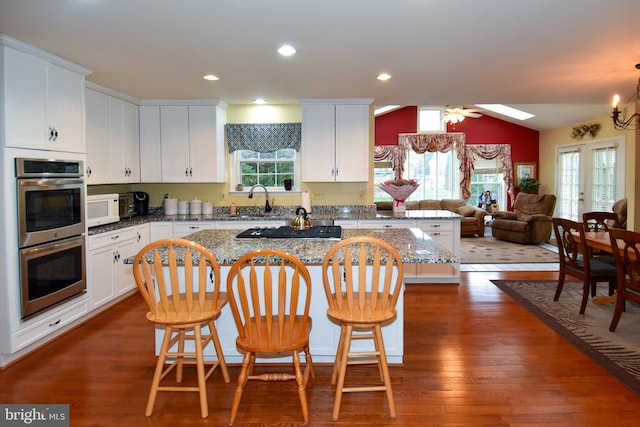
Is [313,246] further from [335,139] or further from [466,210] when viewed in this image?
[466,210]

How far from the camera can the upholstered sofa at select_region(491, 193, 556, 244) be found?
8.27 metres

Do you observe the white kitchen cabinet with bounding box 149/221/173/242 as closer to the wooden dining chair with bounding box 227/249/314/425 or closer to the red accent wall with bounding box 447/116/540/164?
the wooden dining chair with bounding box 227/249/314/425

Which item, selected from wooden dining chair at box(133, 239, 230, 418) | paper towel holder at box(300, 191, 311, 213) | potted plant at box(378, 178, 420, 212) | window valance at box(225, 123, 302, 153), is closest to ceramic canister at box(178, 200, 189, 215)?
window valance at box(225, 123, 302, 153)

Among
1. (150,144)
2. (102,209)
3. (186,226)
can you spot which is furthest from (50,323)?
(150,144)

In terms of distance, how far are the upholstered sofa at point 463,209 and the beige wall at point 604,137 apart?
5.94ft

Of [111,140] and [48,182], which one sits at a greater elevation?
[111,140]

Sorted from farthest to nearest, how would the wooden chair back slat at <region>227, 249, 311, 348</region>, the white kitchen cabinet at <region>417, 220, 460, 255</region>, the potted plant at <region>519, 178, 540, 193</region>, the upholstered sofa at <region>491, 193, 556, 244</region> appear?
the potted plant at <region>519, 178, 540, 193</region>
the upholstered sofa at <region>491, 193, 556, 244</region>
the white kitchen cabinet at <region>417, 220, 460, 255</region>
the wooden chair back slat at <region>227, 249, 311, 348</region>

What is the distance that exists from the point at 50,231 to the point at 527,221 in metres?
7.90

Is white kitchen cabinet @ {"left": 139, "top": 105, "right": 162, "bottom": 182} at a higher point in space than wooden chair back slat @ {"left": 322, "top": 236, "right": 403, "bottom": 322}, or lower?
higher

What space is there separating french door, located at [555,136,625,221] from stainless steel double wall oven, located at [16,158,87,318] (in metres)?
7.98

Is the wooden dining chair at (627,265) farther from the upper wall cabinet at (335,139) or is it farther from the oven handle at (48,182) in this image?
the oven handle at (48,182)

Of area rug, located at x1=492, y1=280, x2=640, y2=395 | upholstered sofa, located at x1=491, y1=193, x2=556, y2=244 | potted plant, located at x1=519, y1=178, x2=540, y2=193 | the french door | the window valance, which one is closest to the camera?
area rug, located at x1=492, y1=280, x2=640, y2=395

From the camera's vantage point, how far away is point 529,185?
982cm

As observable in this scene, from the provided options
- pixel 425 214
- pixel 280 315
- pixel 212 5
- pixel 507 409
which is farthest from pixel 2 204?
pixel 425 214
